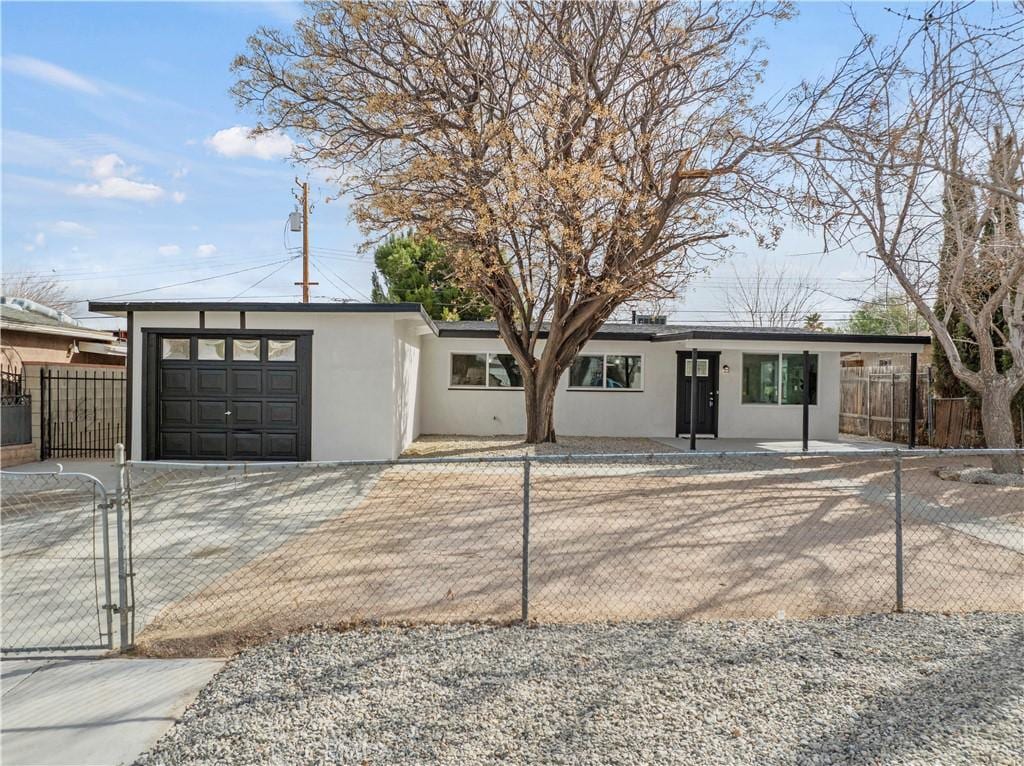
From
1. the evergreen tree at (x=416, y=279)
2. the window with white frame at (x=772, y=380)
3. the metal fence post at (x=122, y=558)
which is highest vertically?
the evergreen tree at (x=416, y=279)

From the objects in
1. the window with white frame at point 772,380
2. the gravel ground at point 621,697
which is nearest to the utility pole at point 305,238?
the window with white frame at point 772,380

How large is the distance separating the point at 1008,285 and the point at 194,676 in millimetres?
12519

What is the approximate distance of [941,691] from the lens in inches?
138

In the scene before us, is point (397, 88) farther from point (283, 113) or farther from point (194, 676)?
point (194, 676)

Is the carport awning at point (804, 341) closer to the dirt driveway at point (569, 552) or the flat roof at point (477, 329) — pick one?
the flat roof at point (477, 329)

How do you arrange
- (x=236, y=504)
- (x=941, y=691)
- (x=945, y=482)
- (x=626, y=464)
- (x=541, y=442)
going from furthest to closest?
1. (x=541, y=442)
2. (x=626, y=464)
3. (x=945, y=482)
4. (x=236, y=504)
5. (x=941, y=691)

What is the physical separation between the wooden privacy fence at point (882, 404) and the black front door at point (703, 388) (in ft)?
16.1

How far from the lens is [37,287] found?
125 feet

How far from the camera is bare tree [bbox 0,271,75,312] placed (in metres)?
37.1

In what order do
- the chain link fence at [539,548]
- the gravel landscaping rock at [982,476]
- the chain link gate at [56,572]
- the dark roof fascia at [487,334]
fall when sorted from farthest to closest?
the dark roof fascia at [487,334] → the gravel landscaping rock at [982,476] → the chain link fence at [539,548] → the chain link gate at [56,572]

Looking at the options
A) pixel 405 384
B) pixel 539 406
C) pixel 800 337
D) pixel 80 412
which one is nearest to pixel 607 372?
pixel 539 406


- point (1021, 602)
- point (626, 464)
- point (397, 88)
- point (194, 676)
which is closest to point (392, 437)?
point (626, 464)

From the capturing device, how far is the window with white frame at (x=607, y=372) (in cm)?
1753

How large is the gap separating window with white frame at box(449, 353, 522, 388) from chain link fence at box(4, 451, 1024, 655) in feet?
21.4
